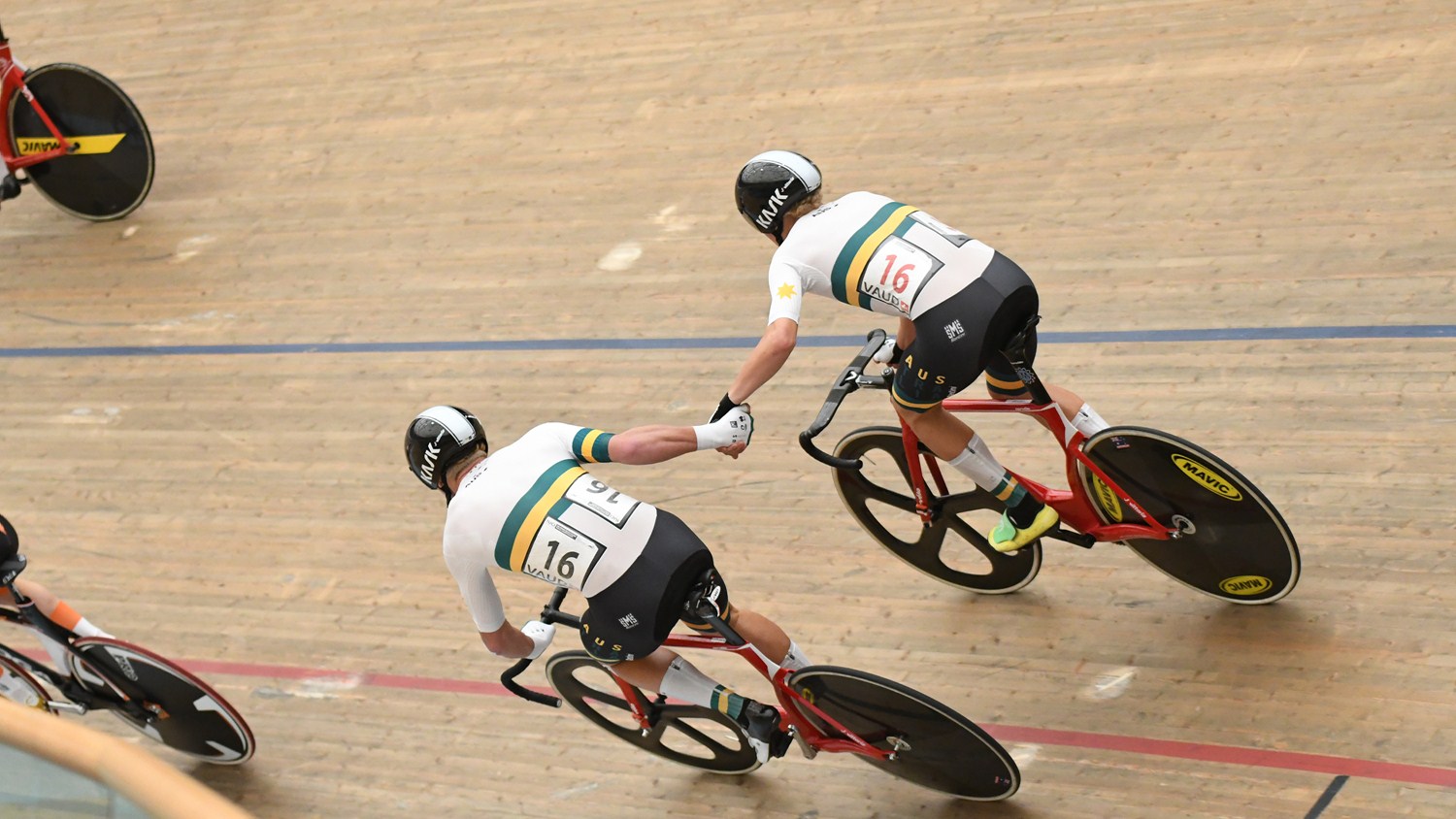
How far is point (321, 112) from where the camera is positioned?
7.57m

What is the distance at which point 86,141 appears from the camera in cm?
707

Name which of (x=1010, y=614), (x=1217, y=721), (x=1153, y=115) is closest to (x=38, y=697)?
(x=1010, y=614)

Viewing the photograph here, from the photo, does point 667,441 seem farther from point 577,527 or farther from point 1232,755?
point 1232,755

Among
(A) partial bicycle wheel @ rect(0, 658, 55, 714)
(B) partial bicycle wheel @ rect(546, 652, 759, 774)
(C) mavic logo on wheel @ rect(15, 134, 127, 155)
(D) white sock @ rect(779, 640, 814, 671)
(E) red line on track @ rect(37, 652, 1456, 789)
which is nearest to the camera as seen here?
(E) red line on track @ rect(37, 652, 1456, 789)

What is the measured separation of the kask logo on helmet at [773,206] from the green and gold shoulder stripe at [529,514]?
0.90 metres

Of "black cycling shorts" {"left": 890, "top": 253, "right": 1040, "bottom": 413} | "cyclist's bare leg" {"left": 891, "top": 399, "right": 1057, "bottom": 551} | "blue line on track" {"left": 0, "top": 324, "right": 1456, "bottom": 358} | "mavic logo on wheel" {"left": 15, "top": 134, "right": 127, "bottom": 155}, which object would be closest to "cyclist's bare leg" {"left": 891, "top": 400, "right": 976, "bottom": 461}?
"cyclist's bare leg" {"left": 891, "top": 399, "right": 1057, "bottom": 551}

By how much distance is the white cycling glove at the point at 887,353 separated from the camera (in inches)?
142

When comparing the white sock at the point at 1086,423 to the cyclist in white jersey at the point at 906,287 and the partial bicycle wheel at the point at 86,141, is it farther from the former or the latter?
the partial bicycle wheel at the point at 86,141

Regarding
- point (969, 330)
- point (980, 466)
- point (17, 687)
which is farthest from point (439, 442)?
point (17, 687)

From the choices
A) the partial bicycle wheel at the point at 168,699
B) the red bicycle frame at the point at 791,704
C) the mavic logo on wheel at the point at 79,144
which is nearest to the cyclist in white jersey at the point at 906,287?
the red bicycle frame at the point at 791,704

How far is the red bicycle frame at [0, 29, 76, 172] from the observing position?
678cm

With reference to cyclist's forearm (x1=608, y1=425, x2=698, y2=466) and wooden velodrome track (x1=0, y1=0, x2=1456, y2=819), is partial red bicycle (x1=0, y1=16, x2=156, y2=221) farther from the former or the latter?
cyclist's forearm (x1=608, y1=425, x2=698, y2=466)

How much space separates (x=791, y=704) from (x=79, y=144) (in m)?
5.52

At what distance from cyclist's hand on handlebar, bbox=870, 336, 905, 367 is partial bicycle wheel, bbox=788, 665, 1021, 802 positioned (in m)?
0.86
